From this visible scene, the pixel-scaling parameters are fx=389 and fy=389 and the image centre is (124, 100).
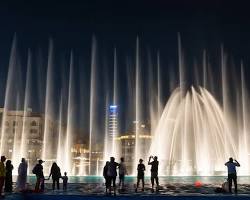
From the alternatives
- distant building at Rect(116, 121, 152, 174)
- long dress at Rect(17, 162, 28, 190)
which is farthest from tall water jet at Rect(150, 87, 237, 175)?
distant building at Rect(116, 121, 152, 174)

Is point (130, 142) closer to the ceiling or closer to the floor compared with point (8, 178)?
closer to the ceiling

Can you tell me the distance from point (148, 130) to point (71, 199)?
95.8 metres

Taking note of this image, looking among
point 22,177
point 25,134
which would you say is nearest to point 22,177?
point 22,177

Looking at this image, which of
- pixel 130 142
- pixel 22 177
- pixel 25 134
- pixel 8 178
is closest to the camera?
pixel 8 178

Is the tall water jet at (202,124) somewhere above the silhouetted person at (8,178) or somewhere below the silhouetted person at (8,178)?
above

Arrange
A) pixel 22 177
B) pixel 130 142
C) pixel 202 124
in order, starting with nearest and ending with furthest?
1. pixel 22 177
2. pixel 202 124
3. pixel 130 142

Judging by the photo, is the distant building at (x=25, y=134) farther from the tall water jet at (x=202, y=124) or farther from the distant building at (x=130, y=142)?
the tall water jet at (x=202, y=124)

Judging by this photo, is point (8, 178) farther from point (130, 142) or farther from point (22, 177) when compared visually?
point (130, 142)

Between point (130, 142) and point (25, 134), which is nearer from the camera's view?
point (25, 134)

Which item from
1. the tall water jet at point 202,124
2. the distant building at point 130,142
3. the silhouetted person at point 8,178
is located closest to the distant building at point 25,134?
the distant building at point 130,142

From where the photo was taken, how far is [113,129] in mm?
125625

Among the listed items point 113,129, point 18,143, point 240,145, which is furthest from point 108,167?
point 113,129

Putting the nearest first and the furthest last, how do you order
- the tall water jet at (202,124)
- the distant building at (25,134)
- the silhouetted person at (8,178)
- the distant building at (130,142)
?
the silhouetted person at (8,178)
the tall water jet at (202,124)
the distant building at (25,134)
the distant building at (130,142)

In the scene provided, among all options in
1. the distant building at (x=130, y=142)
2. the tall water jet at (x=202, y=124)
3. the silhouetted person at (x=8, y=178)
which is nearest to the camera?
the silhouetted person at (x=8, y=178)
